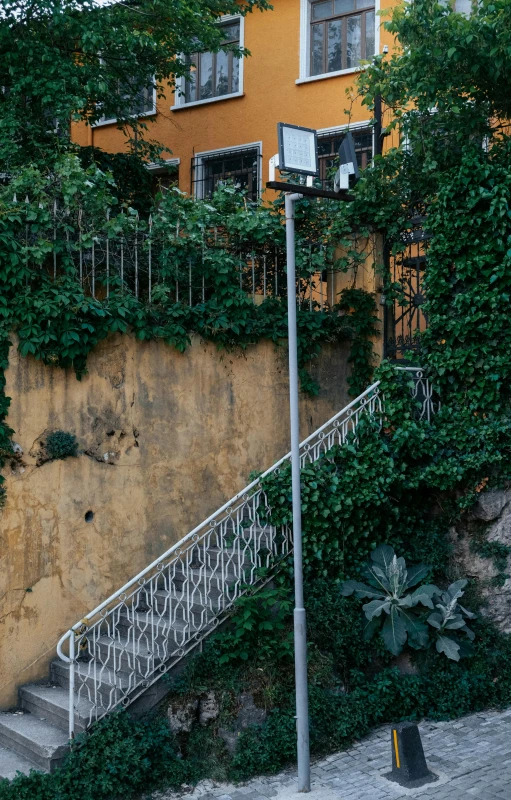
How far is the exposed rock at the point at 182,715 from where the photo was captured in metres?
7.20

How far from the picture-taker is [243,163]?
16.6 meters

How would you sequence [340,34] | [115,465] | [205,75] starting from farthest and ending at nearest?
[205,75] → [340,34] → [115,465]

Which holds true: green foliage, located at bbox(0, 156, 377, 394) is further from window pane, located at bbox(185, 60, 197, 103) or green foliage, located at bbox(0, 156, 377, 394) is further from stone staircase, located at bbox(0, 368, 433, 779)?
window pane, located at bbox(185, 60, 197, 103)

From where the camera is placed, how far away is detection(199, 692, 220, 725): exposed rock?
285 inches

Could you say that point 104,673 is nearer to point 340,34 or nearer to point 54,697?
point 54,697

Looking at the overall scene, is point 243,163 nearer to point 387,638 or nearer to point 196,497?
point 196,497

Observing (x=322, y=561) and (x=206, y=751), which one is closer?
(x=206, y=751)

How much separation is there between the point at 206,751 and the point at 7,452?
335cm

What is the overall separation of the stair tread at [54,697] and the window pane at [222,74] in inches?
512

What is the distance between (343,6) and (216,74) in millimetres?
2955

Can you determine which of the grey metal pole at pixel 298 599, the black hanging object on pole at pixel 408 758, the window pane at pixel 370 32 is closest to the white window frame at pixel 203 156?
the window pane at pixel 370 32

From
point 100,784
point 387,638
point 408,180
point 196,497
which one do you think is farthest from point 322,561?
point 408,180

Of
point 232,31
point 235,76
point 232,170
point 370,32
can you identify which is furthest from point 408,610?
point 232,31

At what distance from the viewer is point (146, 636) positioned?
7672 millimetres
